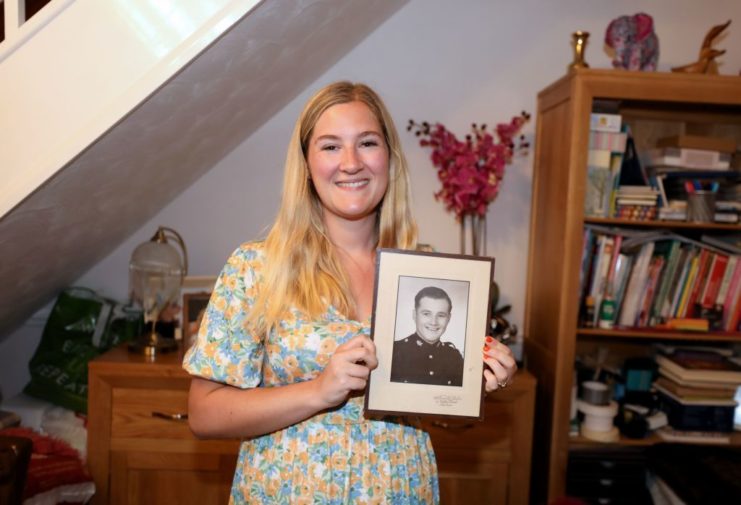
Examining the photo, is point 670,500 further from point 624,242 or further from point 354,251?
point 354,251

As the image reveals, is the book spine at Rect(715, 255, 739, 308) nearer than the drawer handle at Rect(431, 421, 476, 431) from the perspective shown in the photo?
No

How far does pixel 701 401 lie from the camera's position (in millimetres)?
2357

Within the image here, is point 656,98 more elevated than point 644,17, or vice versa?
point 644,17

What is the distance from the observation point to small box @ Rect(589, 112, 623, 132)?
231 centimetres

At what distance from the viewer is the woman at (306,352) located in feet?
4.01

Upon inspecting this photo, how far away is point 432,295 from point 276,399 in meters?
0.34

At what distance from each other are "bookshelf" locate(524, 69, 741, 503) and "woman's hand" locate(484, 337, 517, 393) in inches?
44.8

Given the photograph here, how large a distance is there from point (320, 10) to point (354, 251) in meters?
0.91

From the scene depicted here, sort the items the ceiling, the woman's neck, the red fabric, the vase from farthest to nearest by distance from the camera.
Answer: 1. the vase
2. the red fabric
3. the ceiling
4. the woman's neck

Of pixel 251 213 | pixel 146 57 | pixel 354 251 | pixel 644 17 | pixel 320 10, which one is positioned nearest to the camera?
pixel 354 251

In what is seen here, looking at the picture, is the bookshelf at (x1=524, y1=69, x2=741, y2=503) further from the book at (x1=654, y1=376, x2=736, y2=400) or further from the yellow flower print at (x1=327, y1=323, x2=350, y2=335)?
the yellow flower print at (x1=327, y1=323, x2=350, y2=335)

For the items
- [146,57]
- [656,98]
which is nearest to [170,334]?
[146,57]

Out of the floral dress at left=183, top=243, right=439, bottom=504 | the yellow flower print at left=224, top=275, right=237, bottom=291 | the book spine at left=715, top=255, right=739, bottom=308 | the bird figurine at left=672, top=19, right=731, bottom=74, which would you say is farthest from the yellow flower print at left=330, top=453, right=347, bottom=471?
the bird figurine at left=672, top=19, right=731, bottom=74

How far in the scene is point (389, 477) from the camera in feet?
4.09
